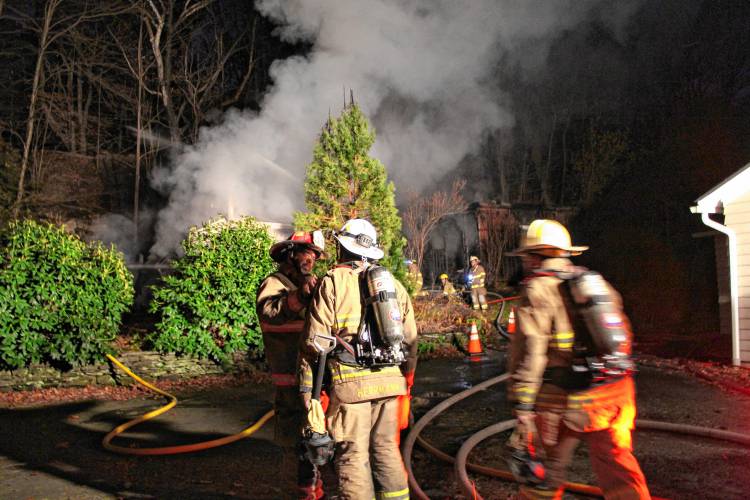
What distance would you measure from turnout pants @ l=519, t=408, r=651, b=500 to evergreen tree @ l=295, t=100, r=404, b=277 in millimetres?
6879

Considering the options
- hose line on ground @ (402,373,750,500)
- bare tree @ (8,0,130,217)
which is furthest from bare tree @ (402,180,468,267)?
bare tree @ (8,0,130,217)

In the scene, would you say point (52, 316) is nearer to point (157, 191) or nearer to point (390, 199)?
point (390, 199)

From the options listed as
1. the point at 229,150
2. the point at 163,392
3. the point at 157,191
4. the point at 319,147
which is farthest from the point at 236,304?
the point at 157,191

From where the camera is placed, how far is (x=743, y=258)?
8.43 meters

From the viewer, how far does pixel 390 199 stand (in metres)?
10.0

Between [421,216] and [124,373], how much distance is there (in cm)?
921

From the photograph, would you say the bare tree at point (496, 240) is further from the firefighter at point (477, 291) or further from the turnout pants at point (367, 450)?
the turnout pants at point (367, 450)

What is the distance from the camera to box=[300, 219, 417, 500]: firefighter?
2.98 meters

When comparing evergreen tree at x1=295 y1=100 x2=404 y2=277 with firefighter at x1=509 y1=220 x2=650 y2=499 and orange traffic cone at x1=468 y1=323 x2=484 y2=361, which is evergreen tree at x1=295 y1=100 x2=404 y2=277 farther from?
firefighter at x1=509 y1=220 x2=650 y2=499

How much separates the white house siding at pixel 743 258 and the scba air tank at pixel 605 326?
692 cm

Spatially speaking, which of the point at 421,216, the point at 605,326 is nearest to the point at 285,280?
the point at 605,326

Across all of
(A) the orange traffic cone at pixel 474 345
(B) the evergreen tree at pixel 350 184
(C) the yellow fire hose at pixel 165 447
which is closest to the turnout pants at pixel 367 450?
(C) the yellow fire hose at pixel 165 447

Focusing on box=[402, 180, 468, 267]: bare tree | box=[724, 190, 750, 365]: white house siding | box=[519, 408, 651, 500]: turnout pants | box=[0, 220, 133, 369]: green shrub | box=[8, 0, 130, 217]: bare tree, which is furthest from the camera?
box=[8, 0, 130, 217]: bare tree

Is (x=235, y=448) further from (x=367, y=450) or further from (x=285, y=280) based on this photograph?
(x=367, y=450)
